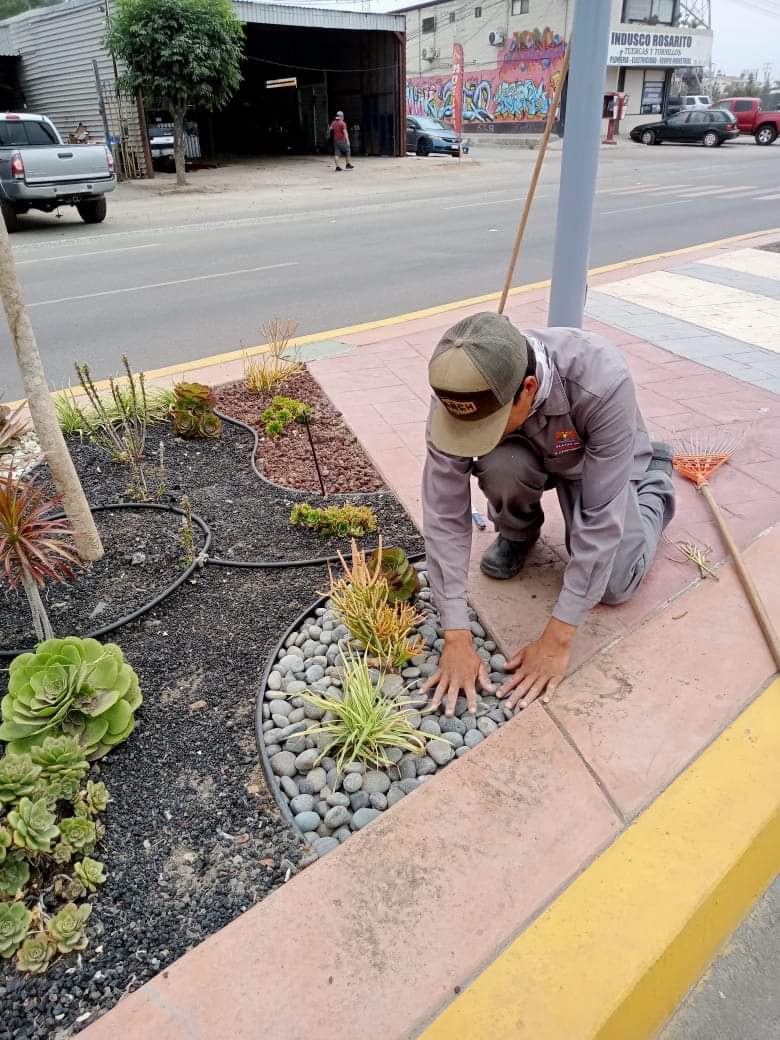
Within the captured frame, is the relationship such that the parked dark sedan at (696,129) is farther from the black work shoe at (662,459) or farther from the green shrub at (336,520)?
the green shrub at (336,520)

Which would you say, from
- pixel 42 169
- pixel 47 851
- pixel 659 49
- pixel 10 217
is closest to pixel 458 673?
pixel 47 851

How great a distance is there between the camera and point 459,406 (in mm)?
1939

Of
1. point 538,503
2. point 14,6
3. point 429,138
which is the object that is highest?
point 14,6

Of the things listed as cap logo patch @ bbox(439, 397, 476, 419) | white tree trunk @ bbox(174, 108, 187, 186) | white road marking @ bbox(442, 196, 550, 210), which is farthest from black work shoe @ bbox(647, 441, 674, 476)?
white tree trunk @ bbox(174, 108, 187, 186)

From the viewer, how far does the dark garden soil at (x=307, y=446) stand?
3.76m

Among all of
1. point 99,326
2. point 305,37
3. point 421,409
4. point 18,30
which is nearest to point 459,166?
point 305,37

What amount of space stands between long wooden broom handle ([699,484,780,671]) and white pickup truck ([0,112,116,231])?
12440 millimetres

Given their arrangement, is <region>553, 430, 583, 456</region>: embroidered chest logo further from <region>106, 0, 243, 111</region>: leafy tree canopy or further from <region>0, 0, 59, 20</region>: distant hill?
<region>0, 0, 59, 20</region>: distant hill

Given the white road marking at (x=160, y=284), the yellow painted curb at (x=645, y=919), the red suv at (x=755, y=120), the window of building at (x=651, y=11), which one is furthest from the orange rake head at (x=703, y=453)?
the window of building at (x=651, y=11)

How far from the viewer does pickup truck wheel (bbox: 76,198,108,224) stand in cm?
1383

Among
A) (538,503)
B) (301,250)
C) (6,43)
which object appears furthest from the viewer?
(6,43)

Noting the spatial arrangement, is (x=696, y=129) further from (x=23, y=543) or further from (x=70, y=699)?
(x=70, y=699)

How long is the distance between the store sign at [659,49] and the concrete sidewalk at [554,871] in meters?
39.0

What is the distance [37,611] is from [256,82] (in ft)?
108
